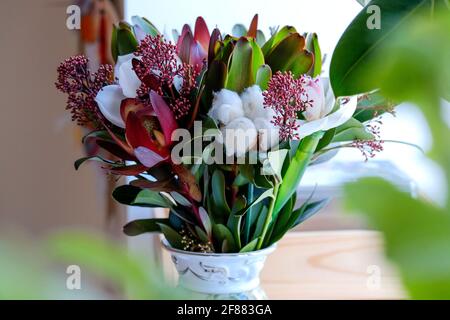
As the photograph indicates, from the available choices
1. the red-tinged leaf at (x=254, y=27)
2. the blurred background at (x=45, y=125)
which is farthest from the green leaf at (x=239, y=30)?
the blurred background at (x=45, y=125)

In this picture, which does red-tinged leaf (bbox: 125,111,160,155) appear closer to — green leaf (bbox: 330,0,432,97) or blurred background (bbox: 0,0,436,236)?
green leaf (bbox: 330,0,432,97)

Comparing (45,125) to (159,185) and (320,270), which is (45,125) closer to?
(320,270)

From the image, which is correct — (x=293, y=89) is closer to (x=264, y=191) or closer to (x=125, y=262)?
(x=264, y=191)

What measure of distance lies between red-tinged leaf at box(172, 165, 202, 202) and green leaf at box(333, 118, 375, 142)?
0.32 ft

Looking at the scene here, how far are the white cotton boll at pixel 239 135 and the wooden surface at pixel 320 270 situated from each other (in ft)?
0.58

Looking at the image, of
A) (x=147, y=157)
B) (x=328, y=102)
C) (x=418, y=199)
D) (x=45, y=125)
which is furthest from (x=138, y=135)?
(x=45, y=125)

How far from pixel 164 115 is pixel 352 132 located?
0.43ft

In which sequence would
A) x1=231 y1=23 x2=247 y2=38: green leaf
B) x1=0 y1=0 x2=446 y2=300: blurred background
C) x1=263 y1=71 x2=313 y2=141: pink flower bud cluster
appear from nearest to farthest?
x1=263 y1=71 x2=313 y2=141: pink flower bud cluster → x1=231 y1=23 x2=247 y2=38: green leaf → x1=0 y1=0 x2=446 y2=300: blurred background

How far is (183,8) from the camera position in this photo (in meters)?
0.89

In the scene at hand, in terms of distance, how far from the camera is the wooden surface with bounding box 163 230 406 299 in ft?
1.69

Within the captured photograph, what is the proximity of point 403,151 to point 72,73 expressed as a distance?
0.57 metres

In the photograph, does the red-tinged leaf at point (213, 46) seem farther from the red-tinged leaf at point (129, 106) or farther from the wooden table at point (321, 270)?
the wooden table at point (321, 270)

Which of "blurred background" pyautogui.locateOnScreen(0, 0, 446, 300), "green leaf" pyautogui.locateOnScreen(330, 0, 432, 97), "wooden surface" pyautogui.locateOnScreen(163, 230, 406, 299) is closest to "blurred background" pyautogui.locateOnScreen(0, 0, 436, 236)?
"blurred background" pyautogui.locateOnScreen(0, 0, 446, 300)
